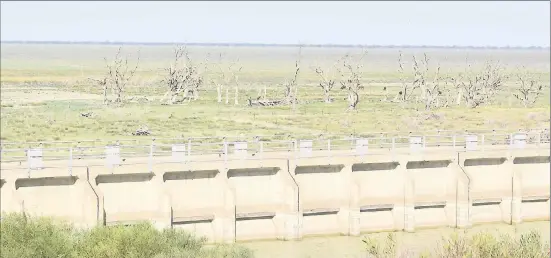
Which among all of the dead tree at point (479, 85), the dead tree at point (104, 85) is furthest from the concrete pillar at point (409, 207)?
the dead tree at point (104, 85)

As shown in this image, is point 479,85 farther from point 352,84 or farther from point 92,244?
point 92,244

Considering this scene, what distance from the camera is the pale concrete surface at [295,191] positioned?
137 feet

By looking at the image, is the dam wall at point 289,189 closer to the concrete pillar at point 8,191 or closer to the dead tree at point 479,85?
the concrete pillar at point 8,191

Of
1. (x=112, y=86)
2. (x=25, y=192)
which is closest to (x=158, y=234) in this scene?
(x=25, y=192)

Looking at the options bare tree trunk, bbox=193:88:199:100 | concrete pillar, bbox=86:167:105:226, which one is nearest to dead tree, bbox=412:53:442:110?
bare tree trunk, bbox=193:88:199:100

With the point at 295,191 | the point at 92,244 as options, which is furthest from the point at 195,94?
the point at 92,244

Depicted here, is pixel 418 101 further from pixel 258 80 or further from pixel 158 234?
pixel 158 234

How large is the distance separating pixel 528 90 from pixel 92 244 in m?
63.2

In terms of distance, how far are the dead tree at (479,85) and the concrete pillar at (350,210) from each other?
33858mm

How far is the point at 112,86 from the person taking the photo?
86750 mm

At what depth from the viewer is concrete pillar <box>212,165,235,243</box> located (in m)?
44.1

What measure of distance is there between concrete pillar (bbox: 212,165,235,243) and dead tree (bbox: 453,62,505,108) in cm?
3866

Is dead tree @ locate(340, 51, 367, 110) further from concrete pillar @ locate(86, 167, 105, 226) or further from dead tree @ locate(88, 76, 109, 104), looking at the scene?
concrete pillar @ locate(86, 167, 105, 226)

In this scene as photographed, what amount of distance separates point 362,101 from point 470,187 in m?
40.0
